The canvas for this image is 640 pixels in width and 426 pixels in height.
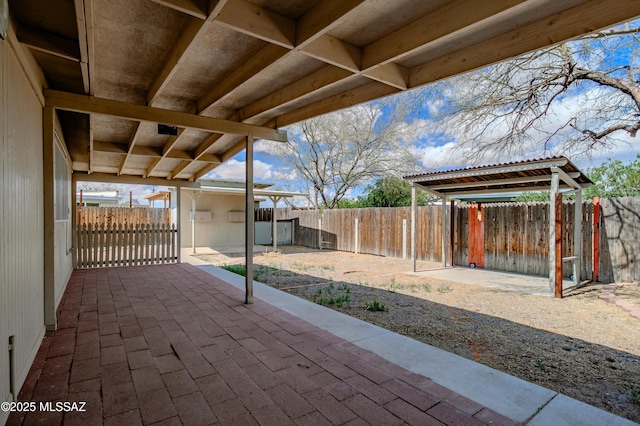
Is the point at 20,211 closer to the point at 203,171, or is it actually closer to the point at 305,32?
the point at 305,32

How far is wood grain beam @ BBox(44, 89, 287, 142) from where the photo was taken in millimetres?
3541

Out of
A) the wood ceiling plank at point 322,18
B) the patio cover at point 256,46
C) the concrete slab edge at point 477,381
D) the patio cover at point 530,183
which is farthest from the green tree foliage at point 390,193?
the wood ceiling plank at point 322,18

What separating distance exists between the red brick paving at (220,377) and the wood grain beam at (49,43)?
2449mm

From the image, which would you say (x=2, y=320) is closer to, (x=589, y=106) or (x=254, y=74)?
(x=254, y=74)

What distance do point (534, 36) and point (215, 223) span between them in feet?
42.6

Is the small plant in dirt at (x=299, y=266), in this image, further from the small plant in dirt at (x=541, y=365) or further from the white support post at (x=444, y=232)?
the small plant in dirt at (x=541, y=365)

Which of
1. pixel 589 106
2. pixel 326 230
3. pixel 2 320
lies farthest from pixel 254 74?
pixel 326 230

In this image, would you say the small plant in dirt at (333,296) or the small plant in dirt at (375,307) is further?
the small plant in dirt at (333,296)

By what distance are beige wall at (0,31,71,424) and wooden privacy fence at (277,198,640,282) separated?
8.56 m

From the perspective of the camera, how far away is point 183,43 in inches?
99.7

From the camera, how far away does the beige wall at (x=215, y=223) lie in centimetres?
1344

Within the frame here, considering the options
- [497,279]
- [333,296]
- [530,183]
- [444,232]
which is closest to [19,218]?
[333,296]

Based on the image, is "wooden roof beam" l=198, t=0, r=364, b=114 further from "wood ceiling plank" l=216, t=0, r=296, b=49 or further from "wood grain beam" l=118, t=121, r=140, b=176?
"wood grain beam" l=118, t=121, r=140, b=176

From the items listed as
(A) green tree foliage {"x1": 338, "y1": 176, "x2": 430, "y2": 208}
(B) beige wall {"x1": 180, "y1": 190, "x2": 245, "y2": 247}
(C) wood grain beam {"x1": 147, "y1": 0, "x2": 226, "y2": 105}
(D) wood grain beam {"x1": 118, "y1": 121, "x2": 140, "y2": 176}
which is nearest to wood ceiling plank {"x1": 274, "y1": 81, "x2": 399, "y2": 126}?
(C) wood grain beam {"x1": 147, "y1": 0, "x2": 226, "y2": 105}
